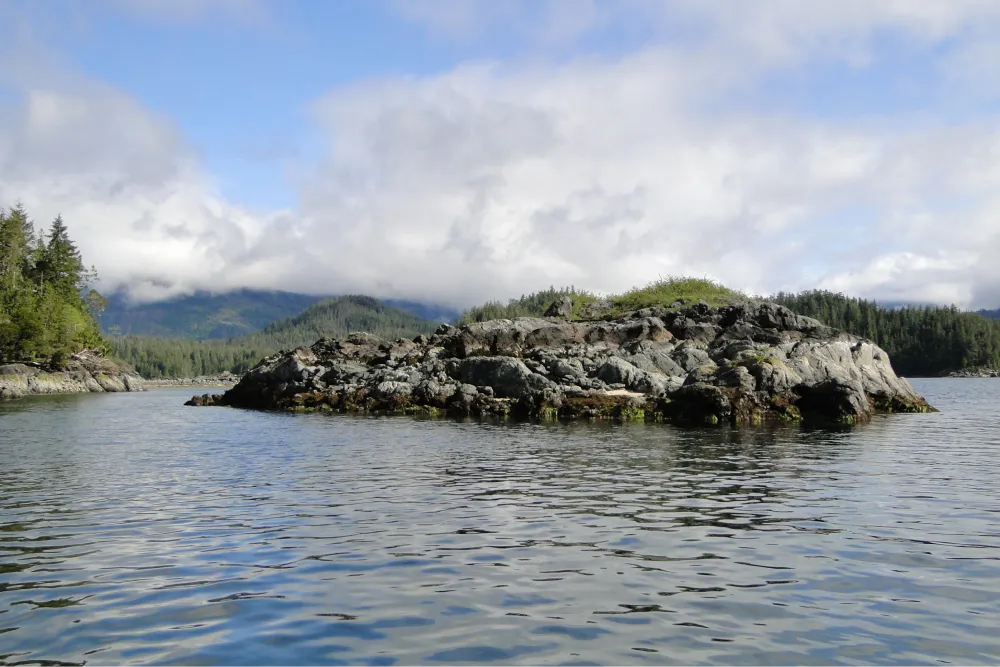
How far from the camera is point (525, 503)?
19.5 meters

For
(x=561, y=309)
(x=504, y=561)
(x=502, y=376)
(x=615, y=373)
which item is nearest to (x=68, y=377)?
(x=561, y=309)

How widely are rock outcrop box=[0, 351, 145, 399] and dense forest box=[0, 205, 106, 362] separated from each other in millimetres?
2424

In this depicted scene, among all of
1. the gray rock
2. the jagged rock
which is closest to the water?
the gray rock

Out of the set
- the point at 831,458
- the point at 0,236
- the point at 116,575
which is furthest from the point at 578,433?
the point at 0,236

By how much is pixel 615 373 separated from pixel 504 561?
44.4 meters

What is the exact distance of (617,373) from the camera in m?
56.8

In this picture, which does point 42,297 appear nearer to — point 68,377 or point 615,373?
point 68,377

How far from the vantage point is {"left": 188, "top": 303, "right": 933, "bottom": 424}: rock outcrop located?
50.2 meters

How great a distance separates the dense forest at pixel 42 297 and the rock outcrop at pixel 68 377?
7.95 ft

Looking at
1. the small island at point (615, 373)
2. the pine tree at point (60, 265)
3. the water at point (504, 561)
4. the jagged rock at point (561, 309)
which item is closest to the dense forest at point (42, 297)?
the pine tree at point (60, 265)

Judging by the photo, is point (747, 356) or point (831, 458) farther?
point (747, 356)

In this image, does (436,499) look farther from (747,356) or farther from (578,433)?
(747,356)

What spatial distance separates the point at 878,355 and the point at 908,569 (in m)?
54.9

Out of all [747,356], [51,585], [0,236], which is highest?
[0,236]
